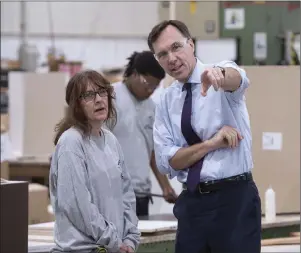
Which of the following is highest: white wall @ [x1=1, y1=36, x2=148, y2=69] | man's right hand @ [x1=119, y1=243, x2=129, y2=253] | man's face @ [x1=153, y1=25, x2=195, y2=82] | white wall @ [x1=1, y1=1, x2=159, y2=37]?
white wall @ [x1=1, y1=1, x2=159, y2=37]

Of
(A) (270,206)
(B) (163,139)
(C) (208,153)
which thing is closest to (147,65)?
(A) (270,206)

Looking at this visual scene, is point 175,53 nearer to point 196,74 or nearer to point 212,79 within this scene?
point 196,74

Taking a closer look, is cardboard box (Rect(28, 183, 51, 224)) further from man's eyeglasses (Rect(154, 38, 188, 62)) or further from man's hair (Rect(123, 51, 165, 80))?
man's eyeglasses (Rect(154, 38, 188, 62))

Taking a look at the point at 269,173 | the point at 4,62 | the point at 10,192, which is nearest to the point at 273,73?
the point at 269,173

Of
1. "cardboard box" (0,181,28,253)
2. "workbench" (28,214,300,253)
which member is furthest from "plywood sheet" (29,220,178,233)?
"cardboard box" (0,181,28,253)

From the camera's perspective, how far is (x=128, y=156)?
156 inches

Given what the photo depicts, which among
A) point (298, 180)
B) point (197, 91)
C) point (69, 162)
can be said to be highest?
point (197, 91)

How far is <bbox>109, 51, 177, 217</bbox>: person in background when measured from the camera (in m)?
3.90

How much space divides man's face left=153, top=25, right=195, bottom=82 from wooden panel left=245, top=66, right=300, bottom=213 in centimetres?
167

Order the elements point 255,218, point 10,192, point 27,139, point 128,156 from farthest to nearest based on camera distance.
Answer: point 27,139 → point 128,156 → point 10,192 → point 255,218

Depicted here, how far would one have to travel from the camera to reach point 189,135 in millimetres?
2480

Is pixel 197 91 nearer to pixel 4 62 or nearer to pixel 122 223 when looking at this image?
pixel 122 223

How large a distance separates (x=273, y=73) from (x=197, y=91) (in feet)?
5.77

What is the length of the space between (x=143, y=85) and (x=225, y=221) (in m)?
1.66
